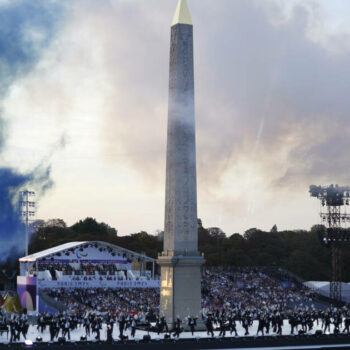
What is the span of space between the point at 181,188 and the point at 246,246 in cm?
6733

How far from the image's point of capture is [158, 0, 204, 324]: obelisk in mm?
39094

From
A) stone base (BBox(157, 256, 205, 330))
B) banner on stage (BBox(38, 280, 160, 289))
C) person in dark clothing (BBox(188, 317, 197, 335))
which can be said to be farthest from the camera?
banner on stage (BBox(38, 280, 160, 289))

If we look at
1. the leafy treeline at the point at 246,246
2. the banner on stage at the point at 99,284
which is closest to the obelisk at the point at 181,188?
the banner on stage at the point at 99,284

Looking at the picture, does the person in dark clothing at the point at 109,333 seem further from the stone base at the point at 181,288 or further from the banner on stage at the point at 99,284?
the banner on stage at the point at 99,284

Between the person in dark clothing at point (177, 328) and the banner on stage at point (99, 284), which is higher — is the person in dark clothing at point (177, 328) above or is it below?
below

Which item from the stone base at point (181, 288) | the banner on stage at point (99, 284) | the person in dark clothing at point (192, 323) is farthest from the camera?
the banner on stage at point (99, 284)

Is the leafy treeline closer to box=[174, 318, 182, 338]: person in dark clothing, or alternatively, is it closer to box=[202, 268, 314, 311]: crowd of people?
box=[202, 268, 314, 311]: crowd of people

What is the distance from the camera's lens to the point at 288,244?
103 meters

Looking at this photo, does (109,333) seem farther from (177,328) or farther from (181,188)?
(181,188)

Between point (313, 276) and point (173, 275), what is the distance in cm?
5543

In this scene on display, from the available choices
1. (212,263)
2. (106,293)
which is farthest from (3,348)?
(212,263)

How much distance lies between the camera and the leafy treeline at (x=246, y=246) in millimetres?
92938

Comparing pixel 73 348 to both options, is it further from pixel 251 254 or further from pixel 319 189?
pixel 251 254

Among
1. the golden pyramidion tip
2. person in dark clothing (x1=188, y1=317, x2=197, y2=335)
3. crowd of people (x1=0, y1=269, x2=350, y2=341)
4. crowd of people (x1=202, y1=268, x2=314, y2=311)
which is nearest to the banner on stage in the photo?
crowd of people (x1=0, y1=269, x2=350, y2=341)
